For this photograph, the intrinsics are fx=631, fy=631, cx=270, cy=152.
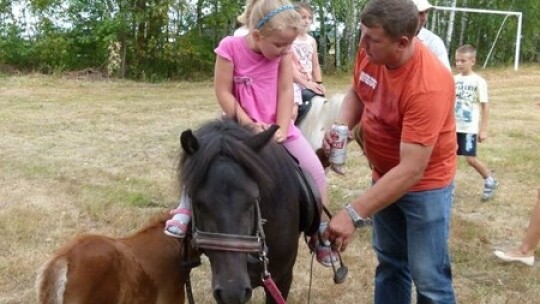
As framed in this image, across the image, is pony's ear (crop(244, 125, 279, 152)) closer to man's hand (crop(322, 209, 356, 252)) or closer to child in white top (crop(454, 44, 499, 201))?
man's hand (crop(322, 209, 356, 252))

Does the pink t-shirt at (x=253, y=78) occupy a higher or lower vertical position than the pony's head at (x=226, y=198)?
higher

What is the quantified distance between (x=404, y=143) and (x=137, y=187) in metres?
4.61

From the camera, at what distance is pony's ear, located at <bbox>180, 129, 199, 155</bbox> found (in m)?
2.54

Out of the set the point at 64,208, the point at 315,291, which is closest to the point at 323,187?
the point at 315,291

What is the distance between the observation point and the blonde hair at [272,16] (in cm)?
309

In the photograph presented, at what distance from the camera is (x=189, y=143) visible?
2.57 meters

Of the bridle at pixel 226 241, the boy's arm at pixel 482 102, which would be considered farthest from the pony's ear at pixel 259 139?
the boy's arm at pixel 482 102

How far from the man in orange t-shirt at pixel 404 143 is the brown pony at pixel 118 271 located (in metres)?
0.83

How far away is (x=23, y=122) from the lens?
397 inches

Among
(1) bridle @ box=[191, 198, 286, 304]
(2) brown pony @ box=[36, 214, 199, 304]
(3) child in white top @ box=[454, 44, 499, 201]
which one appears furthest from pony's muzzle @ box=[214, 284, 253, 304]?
(3) child in white top @ box=[454, 44, 499, 201]

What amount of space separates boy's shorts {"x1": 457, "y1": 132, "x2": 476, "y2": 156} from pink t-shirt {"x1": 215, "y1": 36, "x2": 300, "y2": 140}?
3264 millimetres

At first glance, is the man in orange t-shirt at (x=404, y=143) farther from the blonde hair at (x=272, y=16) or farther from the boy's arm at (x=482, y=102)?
the boy's arm at (x=482, y=102)

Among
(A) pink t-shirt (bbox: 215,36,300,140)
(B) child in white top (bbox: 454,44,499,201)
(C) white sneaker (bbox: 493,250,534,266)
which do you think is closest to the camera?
(A) pink t-shirt (bbox: 215,36,300,140)

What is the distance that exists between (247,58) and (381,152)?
94 cm
